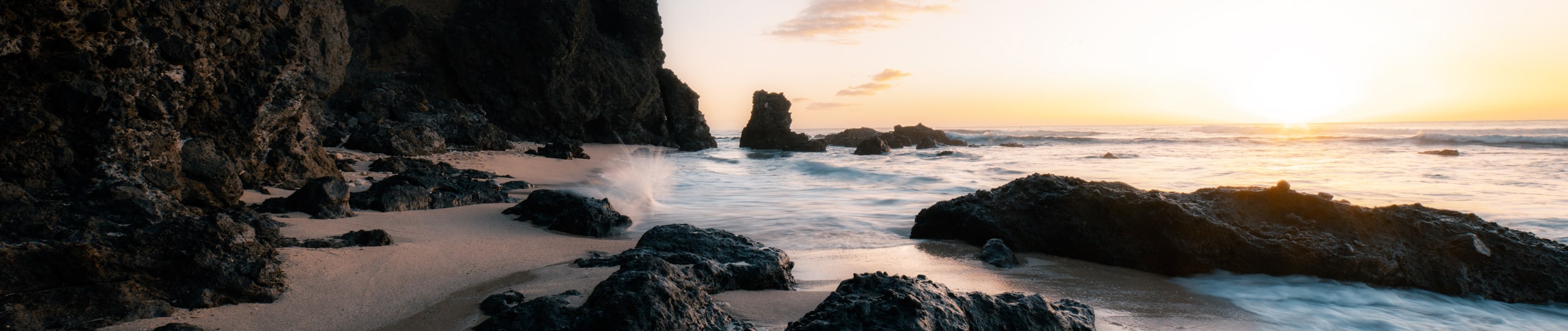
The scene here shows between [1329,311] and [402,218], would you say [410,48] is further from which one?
[1329,311]

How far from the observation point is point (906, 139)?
101 feet

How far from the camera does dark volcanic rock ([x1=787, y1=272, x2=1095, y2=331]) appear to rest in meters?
1.93

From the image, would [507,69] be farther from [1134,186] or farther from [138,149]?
[138,149]

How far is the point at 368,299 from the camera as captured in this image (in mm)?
2533

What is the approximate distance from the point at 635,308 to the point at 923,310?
2.63ft

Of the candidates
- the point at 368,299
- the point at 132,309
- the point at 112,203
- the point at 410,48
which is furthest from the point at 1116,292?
the point at 410,48

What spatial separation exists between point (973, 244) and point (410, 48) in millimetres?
19280

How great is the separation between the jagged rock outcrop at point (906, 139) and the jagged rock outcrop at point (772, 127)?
3.46 meters

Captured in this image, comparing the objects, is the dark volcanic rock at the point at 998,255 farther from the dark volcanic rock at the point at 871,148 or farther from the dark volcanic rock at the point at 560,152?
the dark volcanic rock at the point at 871,148

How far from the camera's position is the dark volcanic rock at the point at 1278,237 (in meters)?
3.59

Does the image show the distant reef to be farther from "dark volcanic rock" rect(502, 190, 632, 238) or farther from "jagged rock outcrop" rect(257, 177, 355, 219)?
"dark volcanic rock" rect(502, 190, 632, 238)

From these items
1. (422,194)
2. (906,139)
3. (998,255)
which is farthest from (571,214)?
(906,139)

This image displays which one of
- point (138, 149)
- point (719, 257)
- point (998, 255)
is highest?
point (138, 149)

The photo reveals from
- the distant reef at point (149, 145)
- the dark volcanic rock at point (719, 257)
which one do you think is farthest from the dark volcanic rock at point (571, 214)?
the distant reef at point (149, 145)
